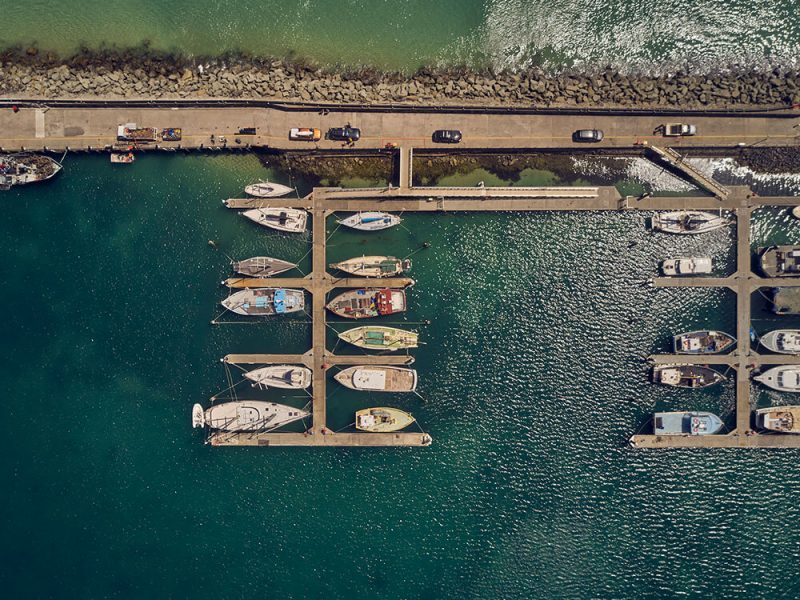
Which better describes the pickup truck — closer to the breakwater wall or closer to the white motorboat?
the breakwater wall

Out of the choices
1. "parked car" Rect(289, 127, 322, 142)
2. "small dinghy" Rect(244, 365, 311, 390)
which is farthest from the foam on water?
"small dinghy" Rect(244, 365, 311, 390)

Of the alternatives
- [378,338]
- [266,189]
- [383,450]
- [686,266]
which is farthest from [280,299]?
[686,266]

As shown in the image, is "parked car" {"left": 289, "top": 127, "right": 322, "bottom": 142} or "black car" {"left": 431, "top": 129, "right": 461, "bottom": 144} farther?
"parked car" {"left": 289, "top": 127, "right": 322, "bottom": 142}

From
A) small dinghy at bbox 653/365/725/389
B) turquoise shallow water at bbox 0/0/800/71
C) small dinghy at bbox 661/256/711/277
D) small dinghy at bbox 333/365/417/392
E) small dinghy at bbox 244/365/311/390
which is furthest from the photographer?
turquoise shallow water at bbox 0/0/800/71

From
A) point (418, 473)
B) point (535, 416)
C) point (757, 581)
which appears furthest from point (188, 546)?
point (757, 581)

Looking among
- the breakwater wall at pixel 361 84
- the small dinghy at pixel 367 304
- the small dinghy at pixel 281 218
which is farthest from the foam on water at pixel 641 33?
the small dinghy at pixel 367 304

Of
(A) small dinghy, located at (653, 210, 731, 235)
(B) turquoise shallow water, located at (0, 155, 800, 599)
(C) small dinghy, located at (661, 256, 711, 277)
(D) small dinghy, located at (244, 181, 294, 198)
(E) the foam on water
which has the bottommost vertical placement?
(B) turquoise shallow water, located at (0, 155, 800, 599)

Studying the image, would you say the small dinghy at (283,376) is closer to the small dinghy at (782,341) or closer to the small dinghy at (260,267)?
the small dinghy at (260,267)

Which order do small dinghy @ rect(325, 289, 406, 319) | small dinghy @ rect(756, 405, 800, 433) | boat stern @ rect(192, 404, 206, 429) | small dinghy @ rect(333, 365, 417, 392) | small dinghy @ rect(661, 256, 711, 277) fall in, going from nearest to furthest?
small dinghy @ rect(756, 405, 800, 433), small dinghy @ rect(661, 256, 711, 277), small dinghy @ rect(325, 289, 406, 319), small dinghy @ rect(333, 365, 417, 392), boat stern @ rect(192, 404, 206, 429)

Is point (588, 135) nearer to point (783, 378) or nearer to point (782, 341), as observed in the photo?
point (782, 341)

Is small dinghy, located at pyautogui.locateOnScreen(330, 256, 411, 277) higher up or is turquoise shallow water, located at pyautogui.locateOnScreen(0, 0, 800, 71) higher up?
turquoise shallow water, located at pyautogui.locateOnScreen(0, 0, 800, 71)
